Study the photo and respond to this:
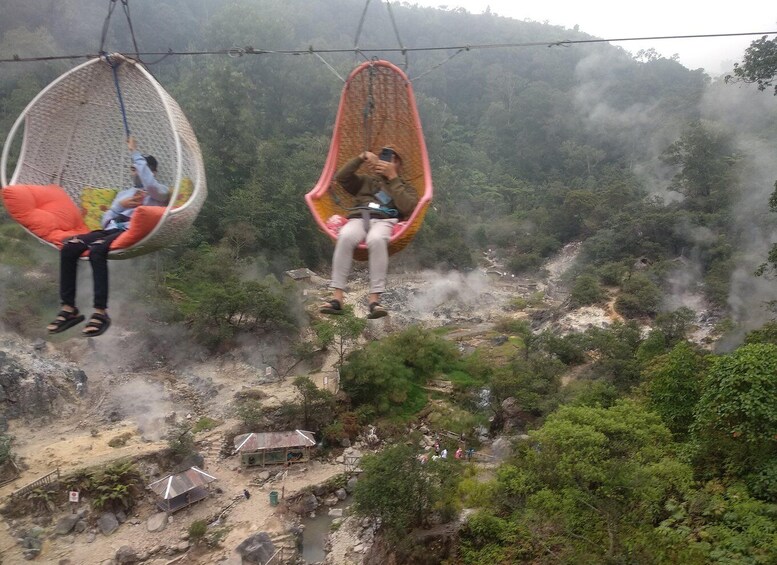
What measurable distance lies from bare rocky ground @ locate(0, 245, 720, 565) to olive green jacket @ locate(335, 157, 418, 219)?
5.36 metres

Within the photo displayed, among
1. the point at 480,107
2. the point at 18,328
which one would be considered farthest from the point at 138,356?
the point at 480,107

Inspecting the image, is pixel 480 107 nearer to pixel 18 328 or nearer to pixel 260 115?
pixel 260 115

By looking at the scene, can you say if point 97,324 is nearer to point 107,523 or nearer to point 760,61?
point 107,523

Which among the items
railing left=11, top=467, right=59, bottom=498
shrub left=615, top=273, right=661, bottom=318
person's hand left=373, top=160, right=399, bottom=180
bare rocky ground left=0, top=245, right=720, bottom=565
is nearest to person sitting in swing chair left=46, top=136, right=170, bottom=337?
person's hand left=373, top=160, right=399, bottom=180

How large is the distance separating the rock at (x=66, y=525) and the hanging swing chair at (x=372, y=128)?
6.04 meters

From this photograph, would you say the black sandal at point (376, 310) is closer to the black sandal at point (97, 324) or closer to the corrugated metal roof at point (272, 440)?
the black sandal at point (97, 324)

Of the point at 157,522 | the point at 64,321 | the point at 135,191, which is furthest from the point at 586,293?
the point at 64,321

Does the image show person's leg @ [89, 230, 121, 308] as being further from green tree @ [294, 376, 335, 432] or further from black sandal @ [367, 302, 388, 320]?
green tree @ [294, 376, 335, 432]

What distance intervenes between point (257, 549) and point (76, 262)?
5.20 meters

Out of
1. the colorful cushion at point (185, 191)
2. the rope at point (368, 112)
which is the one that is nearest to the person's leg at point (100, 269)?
the colorful cushion at point (185, 191)

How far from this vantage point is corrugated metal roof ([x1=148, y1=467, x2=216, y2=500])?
7.17 metres

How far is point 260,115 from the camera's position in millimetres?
17906

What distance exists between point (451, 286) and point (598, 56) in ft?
79.2

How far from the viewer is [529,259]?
61.7ft
